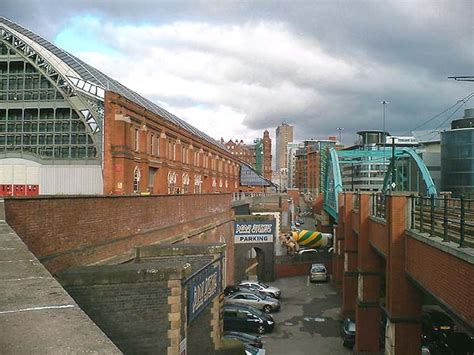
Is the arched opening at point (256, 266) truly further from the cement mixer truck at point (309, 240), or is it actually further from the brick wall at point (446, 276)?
the brick wall at point (446, 276)

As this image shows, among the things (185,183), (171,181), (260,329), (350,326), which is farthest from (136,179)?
(350,326)

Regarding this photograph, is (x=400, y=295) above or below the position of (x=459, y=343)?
above

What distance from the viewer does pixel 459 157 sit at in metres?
65.8

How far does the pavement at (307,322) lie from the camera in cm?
1838

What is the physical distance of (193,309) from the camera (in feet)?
38.7

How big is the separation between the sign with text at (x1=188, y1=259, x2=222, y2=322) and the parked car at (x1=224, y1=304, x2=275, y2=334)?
5.64 metres

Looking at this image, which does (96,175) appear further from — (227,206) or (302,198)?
(302,198)

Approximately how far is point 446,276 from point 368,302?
990cm

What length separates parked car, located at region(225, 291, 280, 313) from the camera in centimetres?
2338

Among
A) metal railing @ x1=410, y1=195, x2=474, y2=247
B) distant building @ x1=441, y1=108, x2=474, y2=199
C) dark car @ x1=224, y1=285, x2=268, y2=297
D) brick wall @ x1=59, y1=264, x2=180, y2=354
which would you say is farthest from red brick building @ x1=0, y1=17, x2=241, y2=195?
distant building @ x1=441, y1=108, x2=474, y2=199

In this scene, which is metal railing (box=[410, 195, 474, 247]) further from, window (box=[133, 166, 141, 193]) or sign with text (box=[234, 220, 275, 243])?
window (box=[133, 166, 141, 193])

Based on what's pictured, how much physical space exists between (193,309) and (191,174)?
31885 millimetres

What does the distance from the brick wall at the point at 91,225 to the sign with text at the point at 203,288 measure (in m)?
2.41

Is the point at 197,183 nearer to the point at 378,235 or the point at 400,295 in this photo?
the point at 378,235
